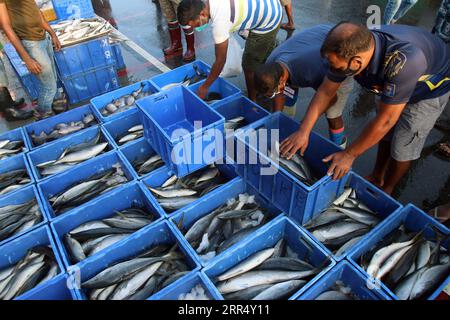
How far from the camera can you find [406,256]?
2.49 meters

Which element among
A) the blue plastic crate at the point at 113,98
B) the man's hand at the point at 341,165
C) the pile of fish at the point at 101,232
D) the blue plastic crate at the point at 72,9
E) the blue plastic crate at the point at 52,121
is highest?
the blue plastic crate at the point at 72,9

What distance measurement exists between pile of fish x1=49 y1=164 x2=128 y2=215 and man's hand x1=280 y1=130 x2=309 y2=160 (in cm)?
163

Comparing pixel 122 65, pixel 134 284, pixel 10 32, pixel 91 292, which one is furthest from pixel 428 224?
pixel 122 65

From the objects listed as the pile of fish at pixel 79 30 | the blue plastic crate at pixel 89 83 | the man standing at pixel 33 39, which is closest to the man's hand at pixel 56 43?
the man standing at pixel 33 39

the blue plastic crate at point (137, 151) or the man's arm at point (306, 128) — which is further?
the blue plastic crate at point (137, 151)

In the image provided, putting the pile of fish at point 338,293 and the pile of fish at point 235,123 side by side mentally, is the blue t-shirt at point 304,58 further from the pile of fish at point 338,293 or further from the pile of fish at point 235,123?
the pile of fish at point 338,293

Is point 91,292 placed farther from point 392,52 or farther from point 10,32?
point 10,32

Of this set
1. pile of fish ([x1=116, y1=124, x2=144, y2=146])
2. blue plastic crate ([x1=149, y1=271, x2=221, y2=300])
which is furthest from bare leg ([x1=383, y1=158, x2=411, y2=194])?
pile of fish ([x1=116, y1=124, x2=144, y2=146])

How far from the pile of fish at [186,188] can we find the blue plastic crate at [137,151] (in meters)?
0.48

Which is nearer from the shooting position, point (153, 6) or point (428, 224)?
point (428, 224)

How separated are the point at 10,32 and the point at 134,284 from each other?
10.8ft

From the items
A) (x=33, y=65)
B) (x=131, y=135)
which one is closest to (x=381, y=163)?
(x=131, y=135)

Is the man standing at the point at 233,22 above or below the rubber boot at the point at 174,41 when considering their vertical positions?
above

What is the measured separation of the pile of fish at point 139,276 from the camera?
2.44 metres
